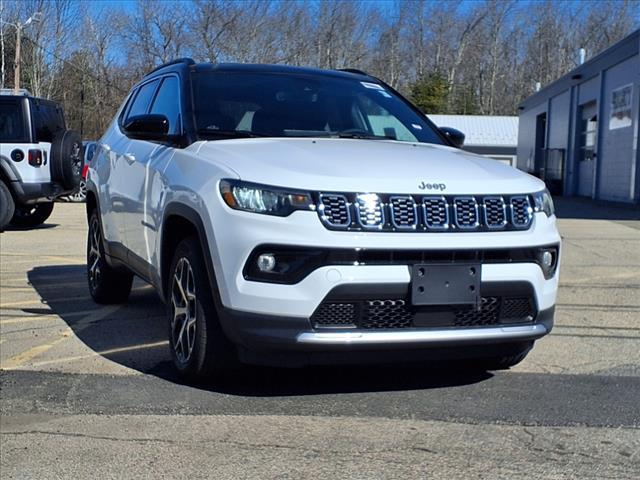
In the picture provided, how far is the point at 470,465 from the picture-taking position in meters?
3.54

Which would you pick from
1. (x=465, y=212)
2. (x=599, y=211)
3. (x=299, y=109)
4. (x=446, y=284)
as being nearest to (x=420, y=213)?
(x=465, y=212)

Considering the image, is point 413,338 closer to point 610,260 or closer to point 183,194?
point 183,194

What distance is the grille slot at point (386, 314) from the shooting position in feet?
13.2

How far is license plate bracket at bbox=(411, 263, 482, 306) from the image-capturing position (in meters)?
4.02

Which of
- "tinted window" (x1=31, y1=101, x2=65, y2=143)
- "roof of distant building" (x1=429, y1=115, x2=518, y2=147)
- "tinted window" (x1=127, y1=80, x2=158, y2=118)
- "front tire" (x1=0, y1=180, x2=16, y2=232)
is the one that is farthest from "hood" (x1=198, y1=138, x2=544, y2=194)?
"roof of distant building" (x1=429, y1=115, x2=518, y2=147)

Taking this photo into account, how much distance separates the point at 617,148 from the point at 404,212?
21481 mm

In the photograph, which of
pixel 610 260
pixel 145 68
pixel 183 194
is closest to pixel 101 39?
pixel 145 68

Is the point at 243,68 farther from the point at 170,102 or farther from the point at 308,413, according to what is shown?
the point at 308,413

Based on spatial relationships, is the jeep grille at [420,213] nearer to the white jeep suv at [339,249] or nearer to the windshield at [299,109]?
the white jeep suv at [339,249]

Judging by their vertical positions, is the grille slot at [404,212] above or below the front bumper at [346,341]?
above

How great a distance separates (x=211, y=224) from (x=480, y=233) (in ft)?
4.51

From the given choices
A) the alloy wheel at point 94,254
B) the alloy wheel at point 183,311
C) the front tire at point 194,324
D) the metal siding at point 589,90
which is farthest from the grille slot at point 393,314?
the metal siding at point 589,90

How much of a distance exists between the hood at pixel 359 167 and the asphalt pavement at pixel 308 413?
118 centimetres

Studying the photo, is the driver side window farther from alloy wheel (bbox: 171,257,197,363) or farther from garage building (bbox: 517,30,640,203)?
garage building (bbox: 517,30,640,203)
